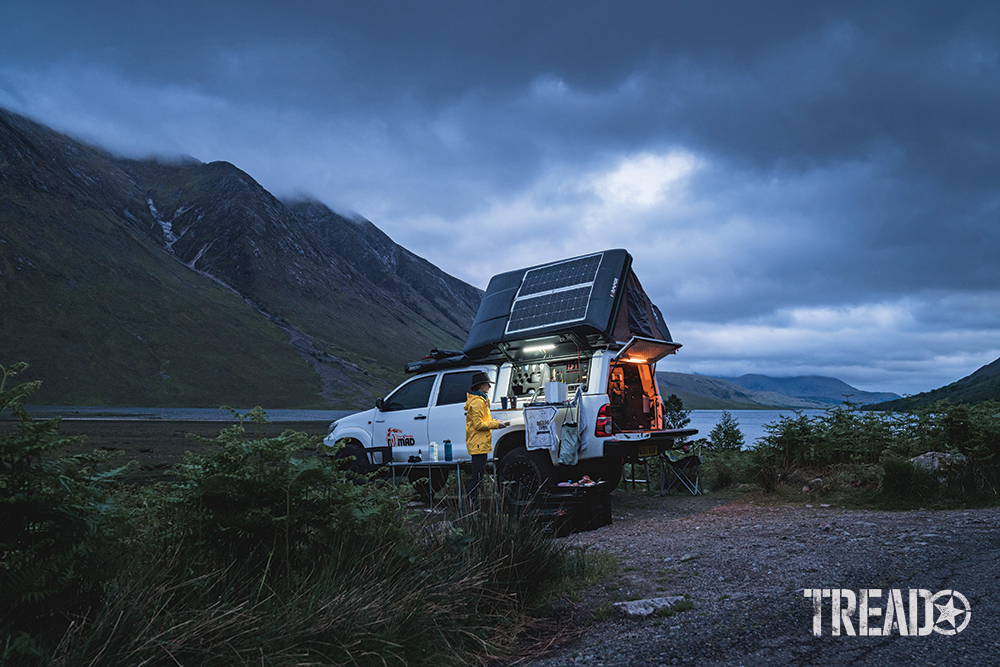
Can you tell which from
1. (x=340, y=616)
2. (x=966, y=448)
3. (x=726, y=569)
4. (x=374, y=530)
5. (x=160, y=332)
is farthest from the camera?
(x=160, y=332)

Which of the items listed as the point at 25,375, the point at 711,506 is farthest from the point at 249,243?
the point at 711,506

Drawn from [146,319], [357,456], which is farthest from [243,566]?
[146,319]

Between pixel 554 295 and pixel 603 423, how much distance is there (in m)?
2.26

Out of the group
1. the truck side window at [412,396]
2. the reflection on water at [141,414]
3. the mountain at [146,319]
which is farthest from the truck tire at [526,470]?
the mountain at [146,319]

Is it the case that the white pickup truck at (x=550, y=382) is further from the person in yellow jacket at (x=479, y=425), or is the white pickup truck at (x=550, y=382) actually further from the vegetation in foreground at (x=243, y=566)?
the vegetation in foreground at (x=243, y=566)

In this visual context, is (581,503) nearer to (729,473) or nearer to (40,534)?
(729,473)

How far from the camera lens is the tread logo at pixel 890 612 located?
133 inches

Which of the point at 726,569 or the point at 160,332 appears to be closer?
the point at 726,569

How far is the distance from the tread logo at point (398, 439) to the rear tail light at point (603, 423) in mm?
3376

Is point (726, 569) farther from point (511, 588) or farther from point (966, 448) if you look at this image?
point (966, 448)

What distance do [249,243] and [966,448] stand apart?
197 m

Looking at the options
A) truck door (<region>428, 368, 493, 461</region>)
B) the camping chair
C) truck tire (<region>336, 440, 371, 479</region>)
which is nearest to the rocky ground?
truck door (<region>428, 368, 493, 461</region>)

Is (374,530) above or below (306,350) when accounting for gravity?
below

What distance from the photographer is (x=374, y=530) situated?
12.6ft
